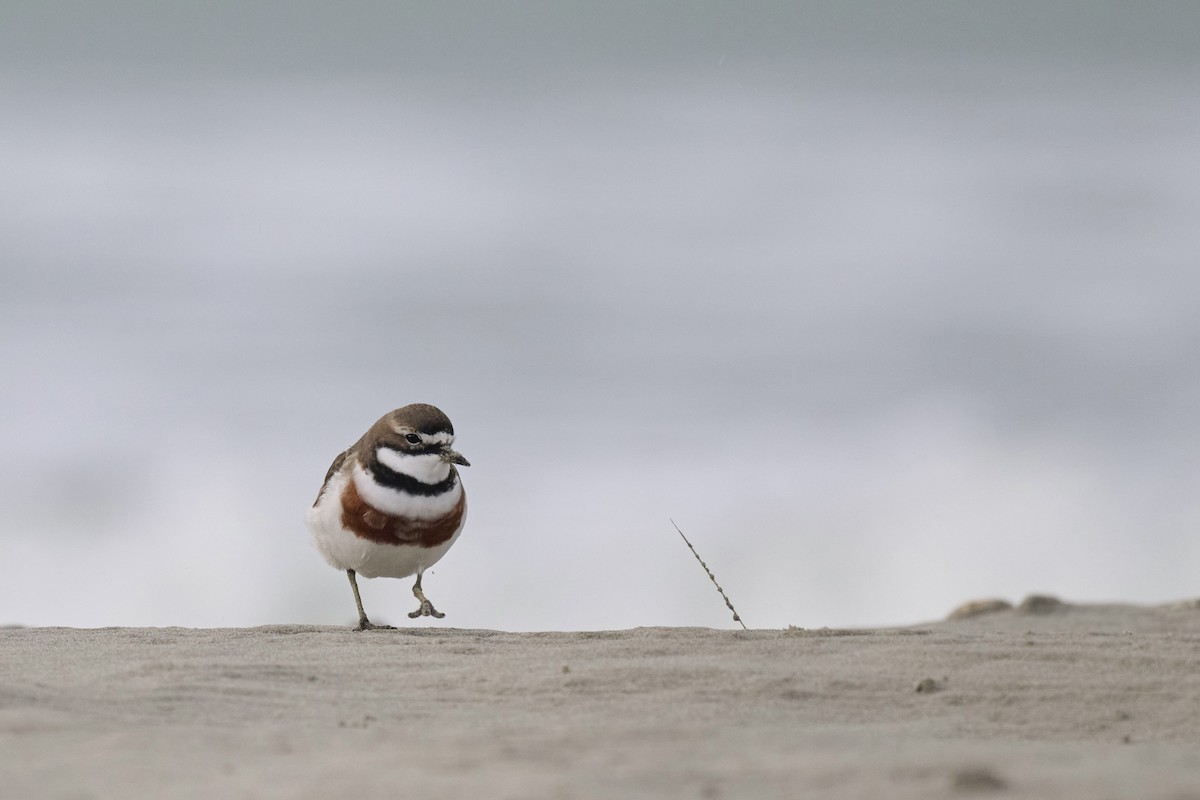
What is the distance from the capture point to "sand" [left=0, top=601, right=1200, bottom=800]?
3.83m

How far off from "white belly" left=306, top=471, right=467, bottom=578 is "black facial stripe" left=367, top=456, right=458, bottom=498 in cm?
24

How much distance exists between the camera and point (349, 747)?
167 inches

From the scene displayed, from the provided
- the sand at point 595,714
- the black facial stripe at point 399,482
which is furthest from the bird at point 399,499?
the sand at point 595,714

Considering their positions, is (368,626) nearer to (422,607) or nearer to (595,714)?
(422,607)

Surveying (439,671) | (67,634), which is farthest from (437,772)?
(67,634)

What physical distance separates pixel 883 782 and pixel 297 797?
1457 millimetres

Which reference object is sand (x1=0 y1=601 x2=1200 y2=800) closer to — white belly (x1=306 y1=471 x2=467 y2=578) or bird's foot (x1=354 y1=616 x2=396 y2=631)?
bird's foot (x1=354 y1=616 x2=396 y2=631)

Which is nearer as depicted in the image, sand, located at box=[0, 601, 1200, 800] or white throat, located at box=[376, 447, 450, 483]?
sand, located at box=[0, 601, 1200, 800]

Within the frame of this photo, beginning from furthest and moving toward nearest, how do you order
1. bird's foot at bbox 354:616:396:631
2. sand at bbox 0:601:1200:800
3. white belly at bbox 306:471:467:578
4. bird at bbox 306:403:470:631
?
white belly at bbox 306:471:467:578 → bird at bbox 306:403:470:631 → bird's foot at bbox 354:616:396:631 → sand at bbox 0:601:1200:800

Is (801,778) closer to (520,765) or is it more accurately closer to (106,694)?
(520,765)

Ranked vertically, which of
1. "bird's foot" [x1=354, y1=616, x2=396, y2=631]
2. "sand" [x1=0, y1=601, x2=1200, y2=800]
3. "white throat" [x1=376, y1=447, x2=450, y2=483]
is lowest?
"sand" [x1=0, y1=601, x2=1200, y2=800]

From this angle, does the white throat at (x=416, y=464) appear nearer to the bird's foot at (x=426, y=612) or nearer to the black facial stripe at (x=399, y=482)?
the black facial stripe at (x=399, y=482)

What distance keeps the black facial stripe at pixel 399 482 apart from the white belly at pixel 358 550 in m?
0.24

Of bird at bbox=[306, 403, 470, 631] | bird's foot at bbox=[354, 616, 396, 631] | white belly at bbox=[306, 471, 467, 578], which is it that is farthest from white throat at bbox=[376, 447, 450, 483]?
bird's foot at bbox=[354, 616, 396, 631]
